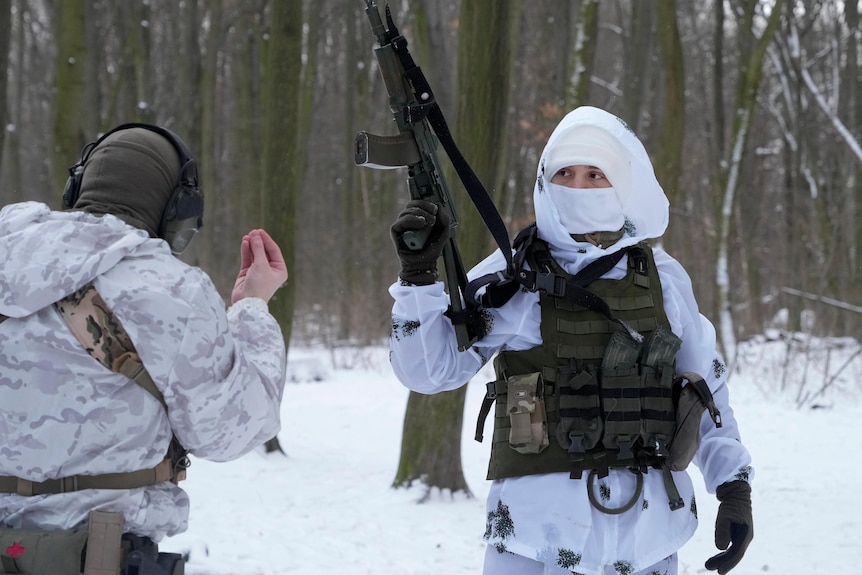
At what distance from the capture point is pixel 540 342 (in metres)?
2.36

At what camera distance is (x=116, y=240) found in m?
1.94

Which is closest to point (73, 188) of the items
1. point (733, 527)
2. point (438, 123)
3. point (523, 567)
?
point (438, 123)

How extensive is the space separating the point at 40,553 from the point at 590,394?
1.31m

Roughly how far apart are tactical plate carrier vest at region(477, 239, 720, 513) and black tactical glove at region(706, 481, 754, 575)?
17 cm

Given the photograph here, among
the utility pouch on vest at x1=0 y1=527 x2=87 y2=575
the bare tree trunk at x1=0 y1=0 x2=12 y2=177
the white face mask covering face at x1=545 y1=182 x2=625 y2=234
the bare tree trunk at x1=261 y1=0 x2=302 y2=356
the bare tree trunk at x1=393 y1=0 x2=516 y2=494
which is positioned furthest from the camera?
the bare tree trunk at x1=261 y1=0 x2=302 y2=356

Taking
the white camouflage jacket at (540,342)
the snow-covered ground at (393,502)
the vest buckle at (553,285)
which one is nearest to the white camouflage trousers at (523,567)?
the white camouflage jacket at (540,342)

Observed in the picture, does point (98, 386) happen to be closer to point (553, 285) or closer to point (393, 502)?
point (553, 285)

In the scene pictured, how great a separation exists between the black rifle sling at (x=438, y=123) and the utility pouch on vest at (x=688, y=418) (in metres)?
0.55

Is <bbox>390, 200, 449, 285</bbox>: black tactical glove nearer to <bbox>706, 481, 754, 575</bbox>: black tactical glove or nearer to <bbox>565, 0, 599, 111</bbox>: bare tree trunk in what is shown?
<bbox>706, 481, 754, 575</bbox>: black tactical glove

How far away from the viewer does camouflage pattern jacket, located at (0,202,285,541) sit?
1875mm

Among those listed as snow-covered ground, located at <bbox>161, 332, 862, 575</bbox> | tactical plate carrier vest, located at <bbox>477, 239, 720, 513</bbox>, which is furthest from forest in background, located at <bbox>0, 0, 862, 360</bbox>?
tactical plate carrier vest, located at <bbox>477, 239, 720, 513</bbox>

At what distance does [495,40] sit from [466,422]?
4.57 metres

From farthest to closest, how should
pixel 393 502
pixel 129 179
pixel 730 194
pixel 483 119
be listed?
pixel 730 194 < pixel 393 502 < pixel 483 119 < pixel 129 179

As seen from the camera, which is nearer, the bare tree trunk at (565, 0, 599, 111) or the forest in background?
the forest in background
